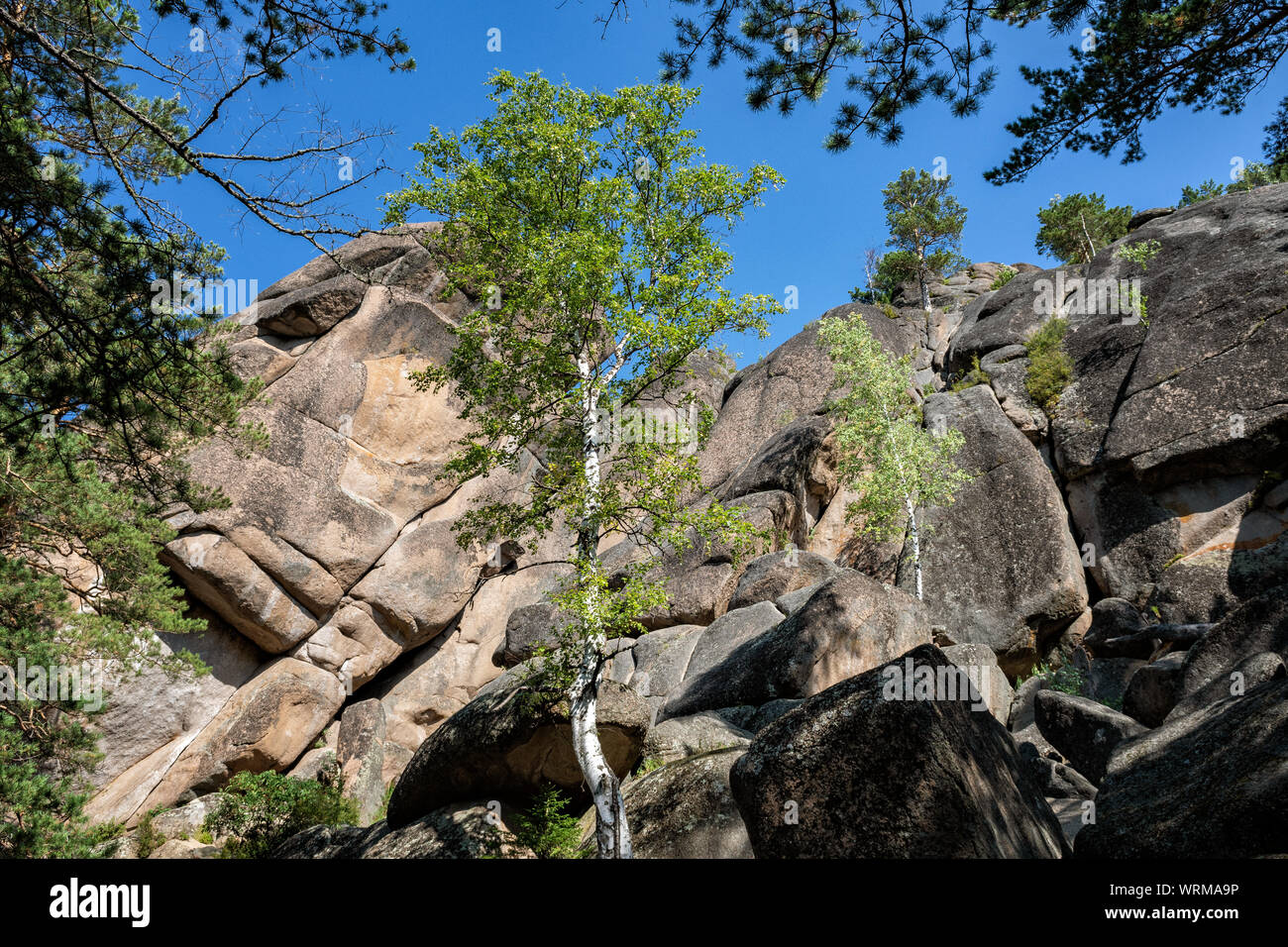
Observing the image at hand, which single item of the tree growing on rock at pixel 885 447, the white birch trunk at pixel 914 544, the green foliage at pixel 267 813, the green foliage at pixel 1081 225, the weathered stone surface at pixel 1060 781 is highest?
the green foliage at pixel 1081 225

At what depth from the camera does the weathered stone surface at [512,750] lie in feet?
31.9

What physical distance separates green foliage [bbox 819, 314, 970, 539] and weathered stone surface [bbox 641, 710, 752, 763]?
39.2ft

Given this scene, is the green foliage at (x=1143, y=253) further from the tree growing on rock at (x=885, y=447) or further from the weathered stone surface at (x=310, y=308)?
the weathered stone surface at (x=310, y=308)

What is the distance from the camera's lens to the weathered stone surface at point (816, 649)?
12633mm

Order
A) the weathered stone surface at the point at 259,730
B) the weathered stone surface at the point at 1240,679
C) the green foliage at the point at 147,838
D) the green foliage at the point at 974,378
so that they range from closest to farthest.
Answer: the weathered stone surface at the point at 1240,679, the green foliage at the point at 147,838, the weathered stone surface at the point at 259,730, the green foliage at the point at 974,378

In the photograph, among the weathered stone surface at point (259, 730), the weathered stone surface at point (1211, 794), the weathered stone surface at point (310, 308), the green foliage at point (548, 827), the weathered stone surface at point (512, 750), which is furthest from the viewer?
the weathered stone surface at point (310, 308)

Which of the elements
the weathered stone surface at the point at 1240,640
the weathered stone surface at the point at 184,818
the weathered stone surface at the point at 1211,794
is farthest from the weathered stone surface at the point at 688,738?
the weathered stone surface at the point at 184,818

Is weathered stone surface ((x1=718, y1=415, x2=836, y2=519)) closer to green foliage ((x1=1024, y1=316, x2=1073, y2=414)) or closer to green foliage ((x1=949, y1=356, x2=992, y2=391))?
green foliage ((x1=949, y1=356, x2=992, y2=391))

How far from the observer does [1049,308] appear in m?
26.3

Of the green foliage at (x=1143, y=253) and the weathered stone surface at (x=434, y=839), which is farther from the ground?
the green foliage at (x=1143, y=253)

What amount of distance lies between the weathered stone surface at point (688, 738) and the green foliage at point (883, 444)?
39.2ft

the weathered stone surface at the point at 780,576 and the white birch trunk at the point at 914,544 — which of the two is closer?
the weathered stone surface at the point at 780,576
